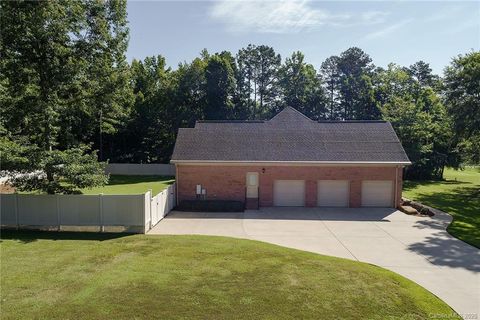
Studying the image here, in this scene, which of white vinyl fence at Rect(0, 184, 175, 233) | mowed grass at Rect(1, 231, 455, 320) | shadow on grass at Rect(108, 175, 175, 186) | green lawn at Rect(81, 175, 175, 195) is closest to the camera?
mowed grass at Rect(1, 231, 455, 320)

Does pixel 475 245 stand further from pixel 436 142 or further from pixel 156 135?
pixel 156 135

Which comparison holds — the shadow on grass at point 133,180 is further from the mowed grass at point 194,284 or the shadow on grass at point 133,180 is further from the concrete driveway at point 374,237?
the mowed grass at point 194,284

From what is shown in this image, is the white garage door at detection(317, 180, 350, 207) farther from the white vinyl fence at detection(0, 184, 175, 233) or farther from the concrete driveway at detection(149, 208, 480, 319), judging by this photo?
the white vinyl fence at detection(0, 184, 175, 233)

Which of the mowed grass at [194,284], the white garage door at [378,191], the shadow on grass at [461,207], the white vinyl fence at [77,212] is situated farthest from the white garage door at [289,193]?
the white vinyl fence at [77,212]

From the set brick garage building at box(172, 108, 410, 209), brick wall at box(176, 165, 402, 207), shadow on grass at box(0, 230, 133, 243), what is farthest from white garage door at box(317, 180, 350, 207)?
shadow on grass at box(0, 230, 133, 243)

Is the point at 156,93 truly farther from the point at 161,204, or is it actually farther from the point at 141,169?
the point at 161,204

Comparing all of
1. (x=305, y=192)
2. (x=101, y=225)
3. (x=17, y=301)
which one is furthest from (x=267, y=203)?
(x=17, y=301)
